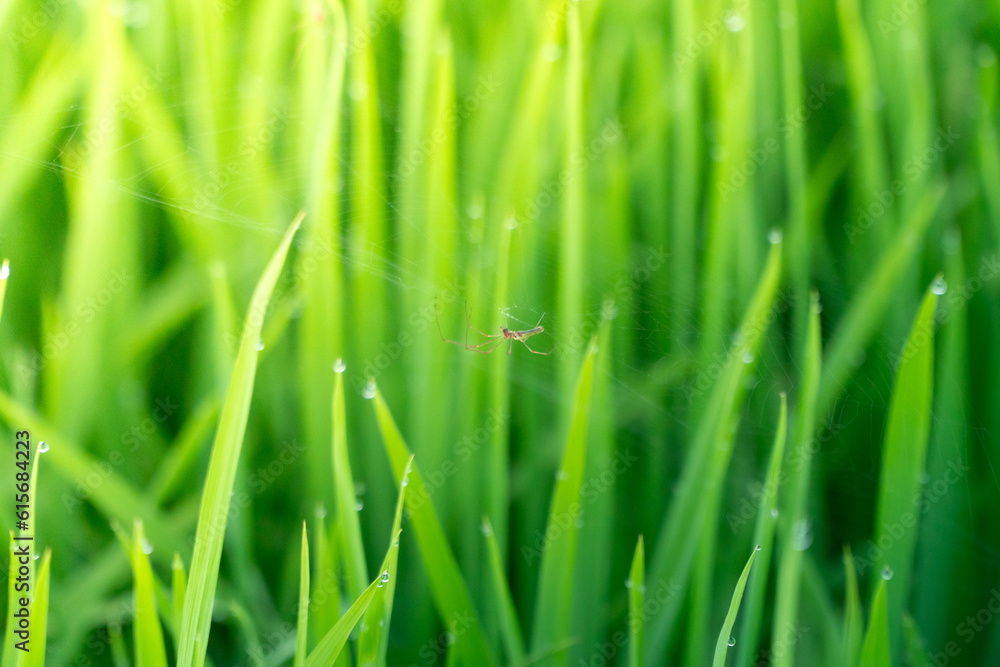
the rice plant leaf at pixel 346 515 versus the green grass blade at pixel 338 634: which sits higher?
the rice plant leaf at pixel 346 515

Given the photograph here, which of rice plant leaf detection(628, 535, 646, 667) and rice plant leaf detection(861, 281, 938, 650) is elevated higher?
rice plant leaf detection(861, 281, 938, 650)

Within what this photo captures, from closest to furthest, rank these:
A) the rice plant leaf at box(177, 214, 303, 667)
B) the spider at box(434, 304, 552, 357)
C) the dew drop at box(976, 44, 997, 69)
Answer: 1. the rice plant leaf at box(177, 214, 303, 667)
2. the spider at box(434, 304, 552, 357)
3. the dew drop at box(976, 44, 997, 69)

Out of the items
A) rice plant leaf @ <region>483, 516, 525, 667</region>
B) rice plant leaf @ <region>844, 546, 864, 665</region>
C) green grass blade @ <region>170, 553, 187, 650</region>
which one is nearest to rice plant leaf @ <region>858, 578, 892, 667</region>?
rice plant leaf @ <region>844, 546, 864, 665</region>

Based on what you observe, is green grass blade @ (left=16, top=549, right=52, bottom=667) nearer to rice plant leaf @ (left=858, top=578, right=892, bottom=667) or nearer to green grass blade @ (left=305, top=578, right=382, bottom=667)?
green grass blade @ (left=305, top=578, right=382, bottom=667)

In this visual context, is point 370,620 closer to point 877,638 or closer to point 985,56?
point 877,638

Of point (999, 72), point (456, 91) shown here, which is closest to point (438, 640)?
point (456, 91)

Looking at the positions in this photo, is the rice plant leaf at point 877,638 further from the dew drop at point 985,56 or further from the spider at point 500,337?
the dew drop at point 985,56

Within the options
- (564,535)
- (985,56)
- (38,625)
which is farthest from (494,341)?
(985,56)

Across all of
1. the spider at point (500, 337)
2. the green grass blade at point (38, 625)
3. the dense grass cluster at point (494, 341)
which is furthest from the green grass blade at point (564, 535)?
the green grass blade at point (38, 625)
